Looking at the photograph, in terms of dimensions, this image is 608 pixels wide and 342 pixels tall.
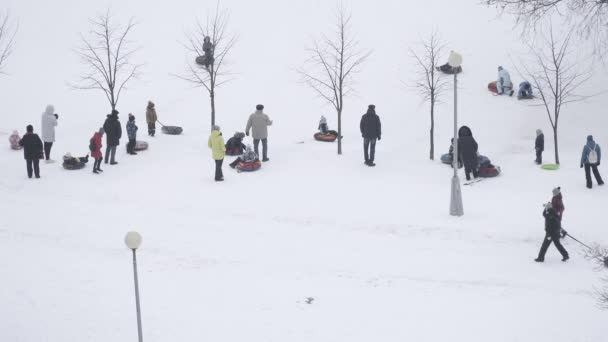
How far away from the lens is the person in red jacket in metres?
17.9

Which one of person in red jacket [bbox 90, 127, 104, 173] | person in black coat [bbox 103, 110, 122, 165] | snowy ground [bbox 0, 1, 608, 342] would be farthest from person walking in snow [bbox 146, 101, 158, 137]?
person in red jacket [bbox 90, 127, 104, 173]

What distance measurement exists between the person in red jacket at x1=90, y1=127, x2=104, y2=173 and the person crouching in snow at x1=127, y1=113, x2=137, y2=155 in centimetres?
146

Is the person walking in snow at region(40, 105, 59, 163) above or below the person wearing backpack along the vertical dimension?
above

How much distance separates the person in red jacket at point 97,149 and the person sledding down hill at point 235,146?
3.95 m

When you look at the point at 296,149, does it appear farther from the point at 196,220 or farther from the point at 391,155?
the point at 196,220

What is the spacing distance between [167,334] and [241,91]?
62.6ft

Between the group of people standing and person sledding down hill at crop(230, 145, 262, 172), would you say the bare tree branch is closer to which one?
the group of people standing

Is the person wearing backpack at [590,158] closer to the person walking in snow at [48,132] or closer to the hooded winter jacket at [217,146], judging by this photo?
the hooded winter jacket at [217,146]

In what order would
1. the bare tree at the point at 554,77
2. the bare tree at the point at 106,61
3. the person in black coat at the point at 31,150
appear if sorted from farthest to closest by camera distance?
the bare tree at the point at 106,61 → the bare tree at the point at 554,77 → the person in black coat at the point at 31,150

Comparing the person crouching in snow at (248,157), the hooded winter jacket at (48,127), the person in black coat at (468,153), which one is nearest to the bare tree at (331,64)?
the person crouching in snow at (248,157)

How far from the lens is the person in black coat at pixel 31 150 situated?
57.5 feet

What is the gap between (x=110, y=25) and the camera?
34625 mm

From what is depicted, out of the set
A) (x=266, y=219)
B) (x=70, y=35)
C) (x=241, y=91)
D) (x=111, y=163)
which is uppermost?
(x=70, y=35)

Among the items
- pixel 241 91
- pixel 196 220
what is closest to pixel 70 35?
pixel 241 91
